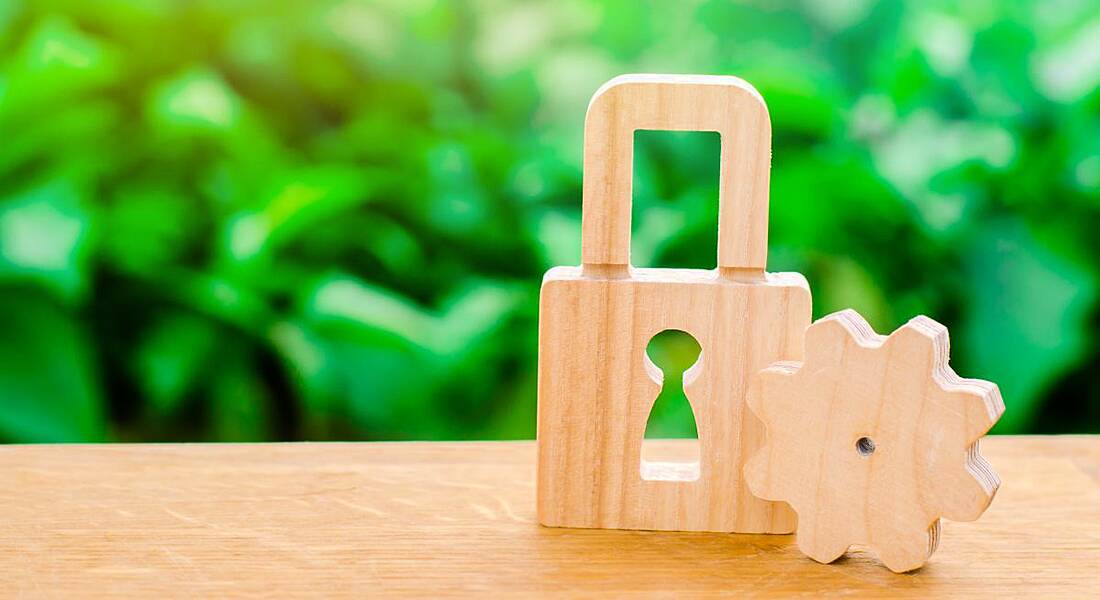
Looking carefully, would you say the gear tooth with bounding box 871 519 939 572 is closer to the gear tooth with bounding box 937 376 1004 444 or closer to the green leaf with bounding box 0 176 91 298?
the gear tooth with bounding box 937 376 1004 444

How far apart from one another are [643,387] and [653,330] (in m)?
0.04

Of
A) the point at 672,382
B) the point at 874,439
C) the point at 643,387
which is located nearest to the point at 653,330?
the point at 643,387

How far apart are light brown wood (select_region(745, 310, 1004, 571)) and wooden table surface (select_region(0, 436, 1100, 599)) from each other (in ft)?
0.12

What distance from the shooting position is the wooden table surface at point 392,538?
30.0 inches

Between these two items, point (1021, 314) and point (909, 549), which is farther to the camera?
point (1021, 314)

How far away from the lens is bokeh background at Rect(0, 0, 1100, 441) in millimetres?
1565

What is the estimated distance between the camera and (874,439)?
0.78 m

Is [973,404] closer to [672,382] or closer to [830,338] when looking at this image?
[830,338]

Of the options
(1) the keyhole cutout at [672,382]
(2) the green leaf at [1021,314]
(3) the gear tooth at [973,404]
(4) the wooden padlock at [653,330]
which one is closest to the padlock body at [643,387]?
(4) the wooden padlock at [653,330]

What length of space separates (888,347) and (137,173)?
3.63 feet

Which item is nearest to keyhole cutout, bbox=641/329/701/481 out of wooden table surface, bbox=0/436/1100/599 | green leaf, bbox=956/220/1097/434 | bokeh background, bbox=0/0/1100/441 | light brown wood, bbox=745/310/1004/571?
bokeh background, bbox=0/0/1100/441

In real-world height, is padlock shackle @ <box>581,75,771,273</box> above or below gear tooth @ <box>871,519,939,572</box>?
above

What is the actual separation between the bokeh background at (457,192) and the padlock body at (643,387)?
0.71m

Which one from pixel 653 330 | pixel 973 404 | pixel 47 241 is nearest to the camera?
pixel 973 404
